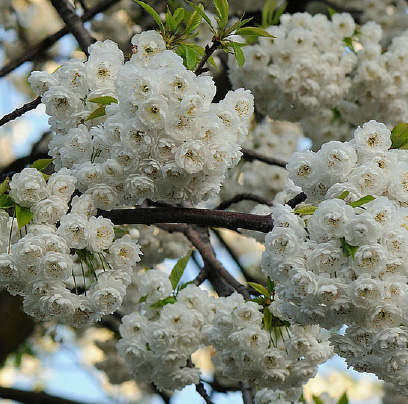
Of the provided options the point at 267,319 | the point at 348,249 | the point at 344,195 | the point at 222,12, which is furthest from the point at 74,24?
the point at 348,249

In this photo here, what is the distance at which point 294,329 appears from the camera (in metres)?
2.25

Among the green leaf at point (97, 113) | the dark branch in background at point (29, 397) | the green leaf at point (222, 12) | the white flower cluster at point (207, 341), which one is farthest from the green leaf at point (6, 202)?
the dark branch in background at point (29, 397)

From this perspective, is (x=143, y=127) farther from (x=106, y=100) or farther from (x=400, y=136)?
(x=400, y=136)

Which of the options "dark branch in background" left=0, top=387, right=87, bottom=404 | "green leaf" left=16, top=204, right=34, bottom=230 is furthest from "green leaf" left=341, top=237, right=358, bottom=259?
"dark branch in background" left=0, top=387, right=87, bottom=404

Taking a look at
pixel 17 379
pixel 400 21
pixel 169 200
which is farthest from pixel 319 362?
pixel 17 379

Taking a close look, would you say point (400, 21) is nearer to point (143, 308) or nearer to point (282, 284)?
point (143, 308)

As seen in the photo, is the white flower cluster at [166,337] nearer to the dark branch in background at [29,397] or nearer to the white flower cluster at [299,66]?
the dark branch in background at [29,397]

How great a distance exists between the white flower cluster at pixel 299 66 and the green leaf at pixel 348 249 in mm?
2051

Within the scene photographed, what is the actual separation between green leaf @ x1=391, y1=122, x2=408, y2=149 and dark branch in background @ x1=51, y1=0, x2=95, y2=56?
3.89 ft

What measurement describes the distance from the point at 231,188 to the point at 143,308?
5.42ft

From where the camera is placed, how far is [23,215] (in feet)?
5.70

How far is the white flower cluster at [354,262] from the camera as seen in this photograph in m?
1.56

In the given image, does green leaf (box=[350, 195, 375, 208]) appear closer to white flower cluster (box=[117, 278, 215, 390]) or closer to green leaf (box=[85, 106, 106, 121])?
green leaf (box=[85, 106, 106, 121])

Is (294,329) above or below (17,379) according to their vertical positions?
below
